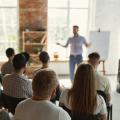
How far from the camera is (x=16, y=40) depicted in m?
8.57

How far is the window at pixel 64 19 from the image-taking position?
8.66 metres

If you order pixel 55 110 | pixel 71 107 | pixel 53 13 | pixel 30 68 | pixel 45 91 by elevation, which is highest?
pixel 53 13

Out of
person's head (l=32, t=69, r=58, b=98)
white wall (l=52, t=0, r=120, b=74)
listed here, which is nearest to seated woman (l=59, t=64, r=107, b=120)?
person's head (l=32, t=69, r=58, b=98)

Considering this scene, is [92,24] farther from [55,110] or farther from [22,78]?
[55,110]

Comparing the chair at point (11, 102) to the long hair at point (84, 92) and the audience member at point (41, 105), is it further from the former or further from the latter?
the audience member at point (41, 105)

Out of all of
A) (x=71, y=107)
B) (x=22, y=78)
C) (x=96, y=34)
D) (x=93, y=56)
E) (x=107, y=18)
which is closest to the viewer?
(x=71, y=107)

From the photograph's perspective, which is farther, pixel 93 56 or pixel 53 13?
pixel 53 13

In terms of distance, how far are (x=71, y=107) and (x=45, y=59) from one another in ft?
5.65

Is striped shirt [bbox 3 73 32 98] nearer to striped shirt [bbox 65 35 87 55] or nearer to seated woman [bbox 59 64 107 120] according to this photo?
seated woman [bbox 59 64 107 120]

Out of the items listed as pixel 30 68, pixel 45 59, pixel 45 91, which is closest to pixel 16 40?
pixel 30 68

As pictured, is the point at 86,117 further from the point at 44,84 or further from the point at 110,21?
the point at 110,21

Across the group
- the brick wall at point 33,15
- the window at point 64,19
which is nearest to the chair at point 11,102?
the brick wall at point 33,15

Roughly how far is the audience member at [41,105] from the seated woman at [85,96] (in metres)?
0.66

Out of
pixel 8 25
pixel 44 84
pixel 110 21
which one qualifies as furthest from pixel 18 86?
pixel 110 21
